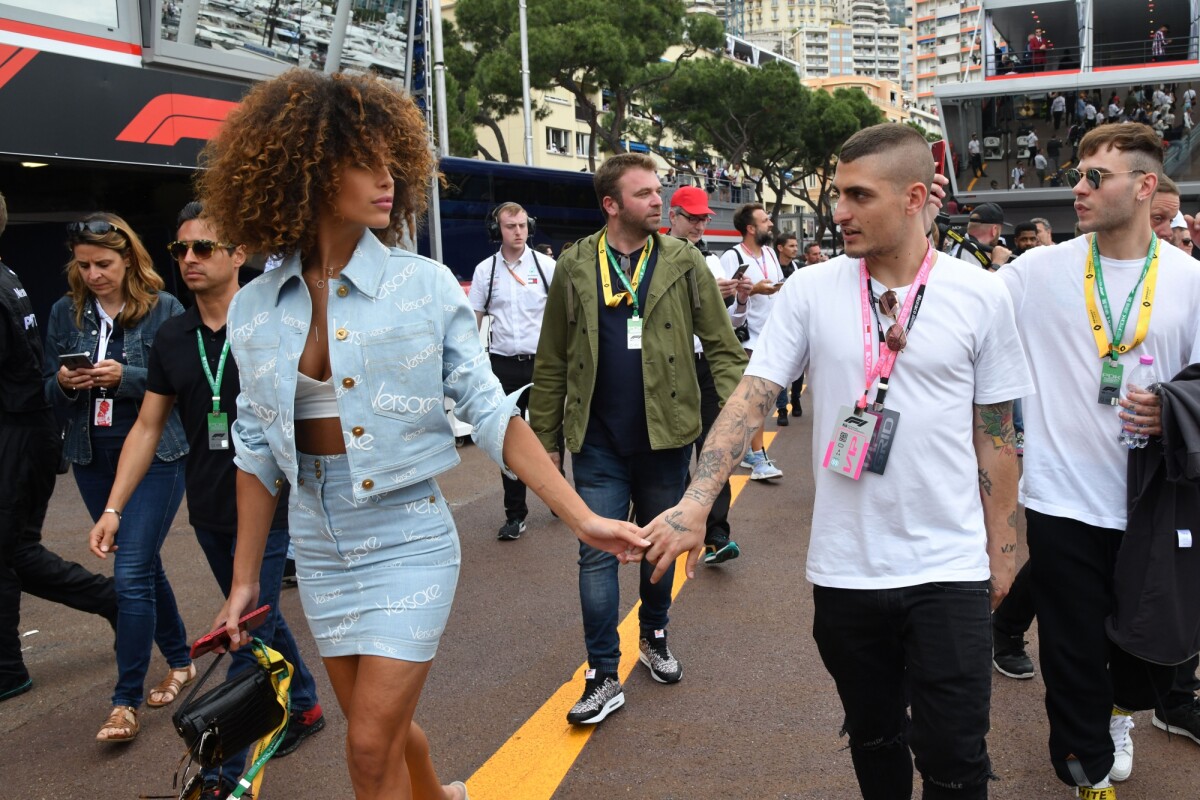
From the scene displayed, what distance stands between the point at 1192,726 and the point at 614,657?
6.95ft

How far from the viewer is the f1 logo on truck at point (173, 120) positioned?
11.3m

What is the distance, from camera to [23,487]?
4.42 metres

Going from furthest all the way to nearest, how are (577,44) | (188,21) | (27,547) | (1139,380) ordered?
(577,44), (188,21), (27,547), (1139,380)

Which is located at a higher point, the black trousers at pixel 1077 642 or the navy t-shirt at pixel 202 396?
the navy t-shirt at pixel 202 396

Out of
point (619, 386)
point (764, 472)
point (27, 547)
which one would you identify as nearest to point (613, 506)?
point (619, 386)

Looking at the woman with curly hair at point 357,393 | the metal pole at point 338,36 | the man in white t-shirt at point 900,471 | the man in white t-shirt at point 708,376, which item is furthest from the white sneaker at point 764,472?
A: the metal pole at point 338,36

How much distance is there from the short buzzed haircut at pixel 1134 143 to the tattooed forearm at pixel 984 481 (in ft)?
4.24

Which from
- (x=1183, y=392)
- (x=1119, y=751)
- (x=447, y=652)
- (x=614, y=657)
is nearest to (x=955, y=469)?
(x=1183, y=392)

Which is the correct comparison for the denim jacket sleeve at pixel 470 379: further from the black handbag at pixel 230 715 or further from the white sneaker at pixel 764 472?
the white sneaker at pixel 764 472

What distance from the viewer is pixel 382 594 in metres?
2.42

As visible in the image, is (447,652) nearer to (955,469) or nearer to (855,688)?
(855,688)

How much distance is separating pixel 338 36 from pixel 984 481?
12687 millimetres

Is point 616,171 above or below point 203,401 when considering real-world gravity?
above

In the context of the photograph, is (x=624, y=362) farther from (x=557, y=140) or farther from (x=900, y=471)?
(x=557, y=140)
